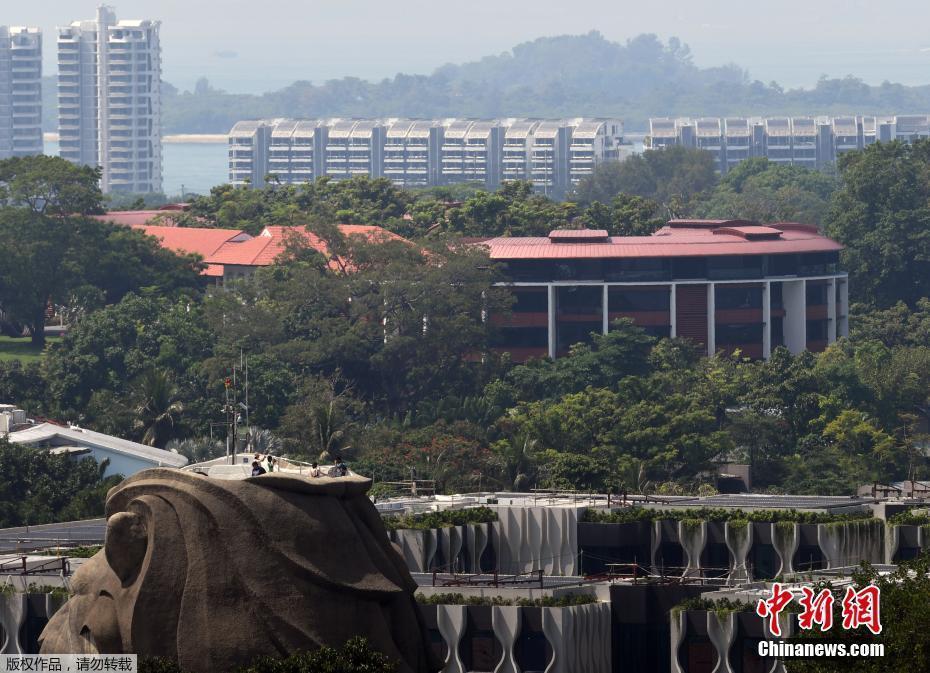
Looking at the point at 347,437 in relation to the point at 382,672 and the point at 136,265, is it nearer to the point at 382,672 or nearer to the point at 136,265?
the point at 136,265

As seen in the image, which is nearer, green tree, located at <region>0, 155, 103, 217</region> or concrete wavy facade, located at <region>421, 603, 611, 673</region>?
concrete wavy facade, located at <region>421, 603, 611, 673</region>

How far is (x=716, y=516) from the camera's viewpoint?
67125 mm

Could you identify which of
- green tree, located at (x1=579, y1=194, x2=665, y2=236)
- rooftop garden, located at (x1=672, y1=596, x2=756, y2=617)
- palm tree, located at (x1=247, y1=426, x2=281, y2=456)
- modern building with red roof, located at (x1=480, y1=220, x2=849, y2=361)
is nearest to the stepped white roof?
palm tree, located at (x1=247, y1=426, x2=281, y2=456)

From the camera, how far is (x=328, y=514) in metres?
43.2

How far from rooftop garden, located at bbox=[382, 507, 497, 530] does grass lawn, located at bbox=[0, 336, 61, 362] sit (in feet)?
190

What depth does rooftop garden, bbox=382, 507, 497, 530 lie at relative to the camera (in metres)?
64.2

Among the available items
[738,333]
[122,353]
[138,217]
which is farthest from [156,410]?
[138,217]

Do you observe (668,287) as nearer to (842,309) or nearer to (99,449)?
(842,309)

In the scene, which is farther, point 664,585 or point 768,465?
point 768,465

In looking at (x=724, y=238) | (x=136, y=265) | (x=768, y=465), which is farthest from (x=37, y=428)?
(x=724, y=238)

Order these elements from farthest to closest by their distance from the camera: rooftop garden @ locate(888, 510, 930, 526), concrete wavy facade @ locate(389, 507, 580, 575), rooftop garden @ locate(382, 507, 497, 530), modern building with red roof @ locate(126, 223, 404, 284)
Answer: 1. modern building with red roof @ locate(126, 223, 404, 284)
2. concrete wavy facade @ locate(389, 507, 580, 575)
3. rooftop garden @ locate(888, 510, 930, 526)
4. rooftop garden @ locate(382, 507, 497, 530)

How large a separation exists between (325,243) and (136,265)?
10.6 m

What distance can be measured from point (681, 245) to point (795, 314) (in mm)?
8218

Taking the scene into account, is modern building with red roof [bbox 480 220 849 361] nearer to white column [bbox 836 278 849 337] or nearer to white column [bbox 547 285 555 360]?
white column [bbox 547 285 555 360]
